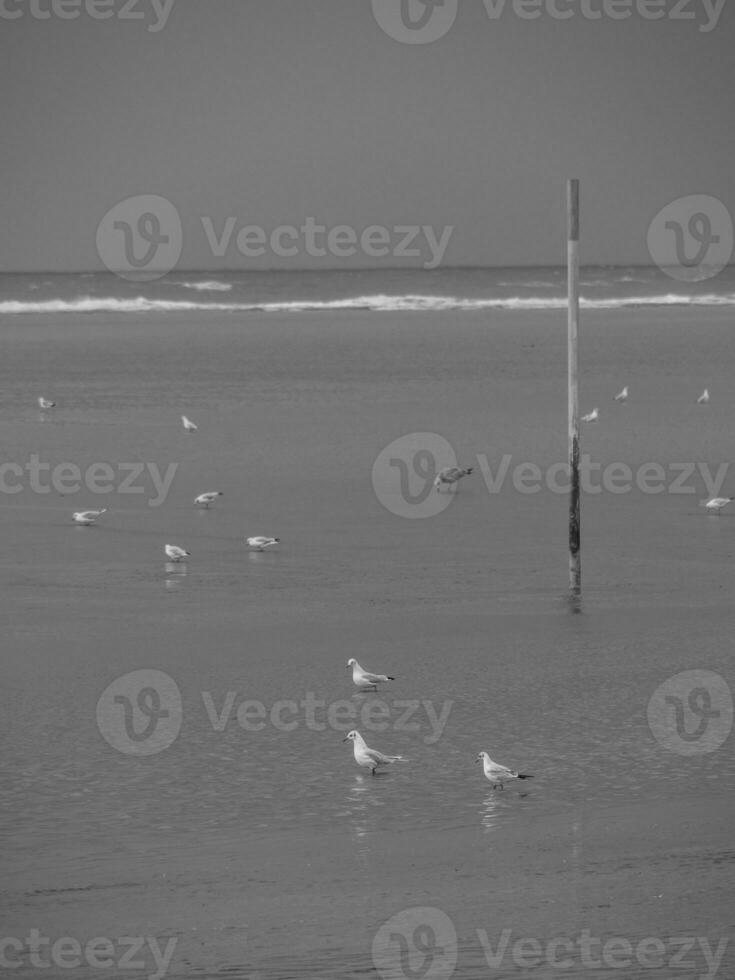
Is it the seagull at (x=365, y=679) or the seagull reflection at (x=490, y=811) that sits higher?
the seagull at (x=365, y=679)

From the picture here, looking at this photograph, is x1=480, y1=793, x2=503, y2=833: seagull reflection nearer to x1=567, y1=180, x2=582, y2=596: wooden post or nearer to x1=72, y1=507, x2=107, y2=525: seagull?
x1=567, y1=180, x2=582, y2=596: wooden post

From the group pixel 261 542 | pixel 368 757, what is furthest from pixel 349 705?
pixel 261 542

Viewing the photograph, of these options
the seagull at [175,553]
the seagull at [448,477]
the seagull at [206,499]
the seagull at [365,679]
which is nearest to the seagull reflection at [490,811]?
the seagull at [365,679]

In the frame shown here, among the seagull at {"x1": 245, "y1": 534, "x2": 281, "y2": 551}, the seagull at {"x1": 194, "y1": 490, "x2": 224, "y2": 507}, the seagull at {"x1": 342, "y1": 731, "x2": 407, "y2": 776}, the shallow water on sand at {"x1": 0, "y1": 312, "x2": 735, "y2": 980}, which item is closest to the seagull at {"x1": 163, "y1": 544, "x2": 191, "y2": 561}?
the shallow water on sand at {"x1": 0, "y1": 312, "x2": 735, "y2": 980}

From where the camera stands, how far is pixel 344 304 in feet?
294

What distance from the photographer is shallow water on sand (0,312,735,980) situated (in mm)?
8055

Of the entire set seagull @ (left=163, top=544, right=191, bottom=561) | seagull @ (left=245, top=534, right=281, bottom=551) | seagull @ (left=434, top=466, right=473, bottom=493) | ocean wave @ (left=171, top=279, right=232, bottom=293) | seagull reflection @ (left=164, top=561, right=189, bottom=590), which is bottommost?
seagull reflection @ (left=164, top=561, right=189, bottom=590)

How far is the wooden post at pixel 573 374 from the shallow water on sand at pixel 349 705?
357mm

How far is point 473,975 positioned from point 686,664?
5.88m

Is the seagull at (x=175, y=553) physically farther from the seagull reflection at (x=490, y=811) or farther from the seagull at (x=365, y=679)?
the seagull reflection at (x=490, y=811)

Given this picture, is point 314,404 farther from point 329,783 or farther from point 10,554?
point 329,783

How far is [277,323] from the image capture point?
66875 millimetres

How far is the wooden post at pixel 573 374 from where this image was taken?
1441 cm

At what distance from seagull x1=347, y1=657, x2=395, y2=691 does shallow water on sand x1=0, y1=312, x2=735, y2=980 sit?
0.13 m
